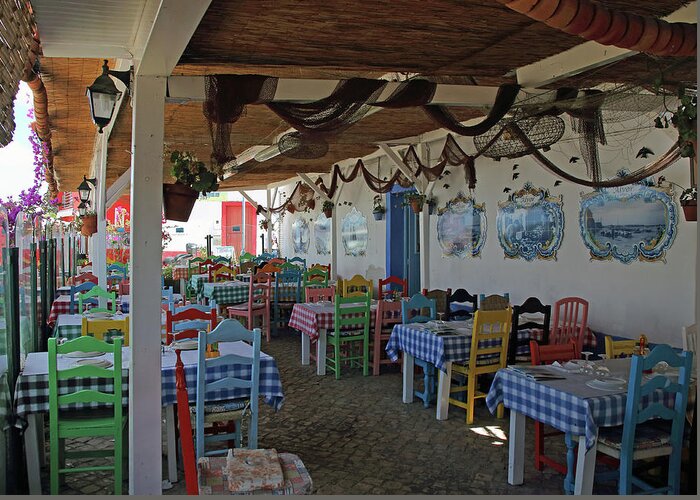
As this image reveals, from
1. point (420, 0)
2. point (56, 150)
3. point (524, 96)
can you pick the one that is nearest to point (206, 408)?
point (420, 0)

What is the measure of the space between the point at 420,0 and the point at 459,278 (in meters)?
6.52

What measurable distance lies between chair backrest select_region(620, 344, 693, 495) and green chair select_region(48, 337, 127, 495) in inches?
119

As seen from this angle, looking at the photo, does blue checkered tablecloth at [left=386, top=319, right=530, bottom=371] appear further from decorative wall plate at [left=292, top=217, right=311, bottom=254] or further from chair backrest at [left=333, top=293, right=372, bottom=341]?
decorative wall plate at [left=292, top=217, right=311, bottom=254]

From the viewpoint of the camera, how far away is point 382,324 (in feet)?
23.9

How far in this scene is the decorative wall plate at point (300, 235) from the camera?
54.8ft

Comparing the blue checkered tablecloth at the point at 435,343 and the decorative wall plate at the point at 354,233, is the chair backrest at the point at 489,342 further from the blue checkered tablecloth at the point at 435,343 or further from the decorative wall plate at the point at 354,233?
the decorative wall plate at the point at 354,233

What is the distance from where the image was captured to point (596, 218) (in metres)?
6.76

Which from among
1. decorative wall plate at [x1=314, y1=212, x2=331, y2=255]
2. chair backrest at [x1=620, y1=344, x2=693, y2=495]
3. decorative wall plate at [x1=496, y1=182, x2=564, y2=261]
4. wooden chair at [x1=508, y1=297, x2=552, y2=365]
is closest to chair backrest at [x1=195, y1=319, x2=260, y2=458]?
chair backrest at [x1=620, y1=344, x2=693, y2=495]

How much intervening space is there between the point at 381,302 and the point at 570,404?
12.0 feet

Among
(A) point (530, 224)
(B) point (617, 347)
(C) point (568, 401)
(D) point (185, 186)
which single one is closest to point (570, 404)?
(C) point (568, 401)

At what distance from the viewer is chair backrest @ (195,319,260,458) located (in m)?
4.00

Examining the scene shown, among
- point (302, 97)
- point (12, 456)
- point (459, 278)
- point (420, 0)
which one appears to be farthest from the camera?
point (459, 278)

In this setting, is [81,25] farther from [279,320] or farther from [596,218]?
[279,320]

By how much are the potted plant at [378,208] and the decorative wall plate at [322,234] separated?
2652mm
